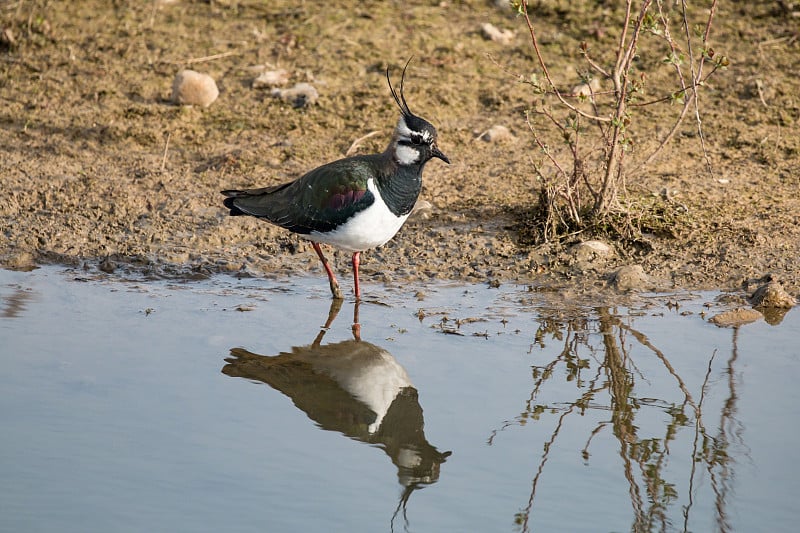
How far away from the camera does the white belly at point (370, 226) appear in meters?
5.66

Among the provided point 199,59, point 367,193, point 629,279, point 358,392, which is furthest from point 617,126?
point 199,59

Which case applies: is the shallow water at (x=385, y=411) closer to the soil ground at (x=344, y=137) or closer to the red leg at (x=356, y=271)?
the red leg at (x=356, y=271)

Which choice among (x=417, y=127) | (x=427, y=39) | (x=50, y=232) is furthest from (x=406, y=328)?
(x=427, y=39)

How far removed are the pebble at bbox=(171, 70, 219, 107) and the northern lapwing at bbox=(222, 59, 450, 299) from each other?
254cm

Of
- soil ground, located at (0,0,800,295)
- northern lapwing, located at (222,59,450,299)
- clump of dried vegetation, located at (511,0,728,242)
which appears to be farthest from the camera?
soil ground, located at (0,0,800,295)

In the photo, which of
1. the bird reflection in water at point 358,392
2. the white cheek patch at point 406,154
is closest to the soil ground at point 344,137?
the white cheek patch at point 406,154

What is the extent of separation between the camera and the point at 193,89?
8102 millimetres

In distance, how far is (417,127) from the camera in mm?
5734

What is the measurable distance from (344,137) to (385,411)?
11.6ft

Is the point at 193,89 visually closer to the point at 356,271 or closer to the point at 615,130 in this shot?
the point at 356,271

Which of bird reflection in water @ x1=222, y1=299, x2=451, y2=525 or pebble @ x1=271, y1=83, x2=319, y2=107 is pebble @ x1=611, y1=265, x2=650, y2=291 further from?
pebble @ x1=271, y1=83, x2=319, y2=107

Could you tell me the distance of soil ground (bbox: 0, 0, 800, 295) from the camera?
6.58 m

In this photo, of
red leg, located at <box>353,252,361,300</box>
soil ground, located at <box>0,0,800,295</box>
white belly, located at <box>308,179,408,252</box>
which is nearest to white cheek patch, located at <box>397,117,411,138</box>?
white belly, located at <box>308,179,408,252</box>

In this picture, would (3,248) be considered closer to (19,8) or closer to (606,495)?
(19,8)
